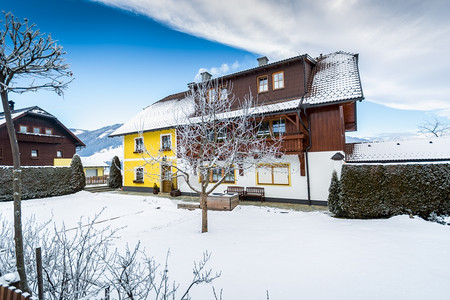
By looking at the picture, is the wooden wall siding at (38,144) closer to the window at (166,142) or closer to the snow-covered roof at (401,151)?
the window at (166,142)

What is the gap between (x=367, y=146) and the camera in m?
13.6

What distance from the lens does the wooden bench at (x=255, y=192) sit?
13.1 m

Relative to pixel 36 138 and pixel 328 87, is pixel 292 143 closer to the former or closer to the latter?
pixel 328 87

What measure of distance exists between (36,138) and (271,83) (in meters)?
25.7

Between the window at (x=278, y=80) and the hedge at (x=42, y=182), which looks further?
the hedge at (x=42, y=182)

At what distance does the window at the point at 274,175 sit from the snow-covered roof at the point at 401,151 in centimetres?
384

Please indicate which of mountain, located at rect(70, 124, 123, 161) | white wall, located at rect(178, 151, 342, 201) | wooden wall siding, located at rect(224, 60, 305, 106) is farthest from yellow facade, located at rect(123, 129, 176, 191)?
mountain, located at rect(70, 124, 123, 161)

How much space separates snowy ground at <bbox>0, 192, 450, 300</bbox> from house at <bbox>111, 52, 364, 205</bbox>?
3.30m

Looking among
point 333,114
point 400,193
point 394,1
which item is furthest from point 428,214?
point 394,1

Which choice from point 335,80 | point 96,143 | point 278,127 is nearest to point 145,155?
point 278,127

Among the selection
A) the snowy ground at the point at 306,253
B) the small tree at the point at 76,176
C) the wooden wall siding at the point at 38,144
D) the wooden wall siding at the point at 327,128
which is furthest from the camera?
the wooden wall siding at the point at 38,144

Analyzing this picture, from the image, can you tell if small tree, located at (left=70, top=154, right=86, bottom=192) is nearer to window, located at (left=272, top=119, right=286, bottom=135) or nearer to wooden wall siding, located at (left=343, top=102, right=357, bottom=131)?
window, located at (left=272, top=119, right=286, bottom=135)

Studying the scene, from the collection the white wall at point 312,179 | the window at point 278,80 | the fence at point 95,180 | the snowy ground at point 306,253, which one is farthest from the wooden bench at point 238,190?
the fence at point 95,180

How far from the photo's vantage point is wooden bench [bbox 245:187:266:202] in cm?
1310
